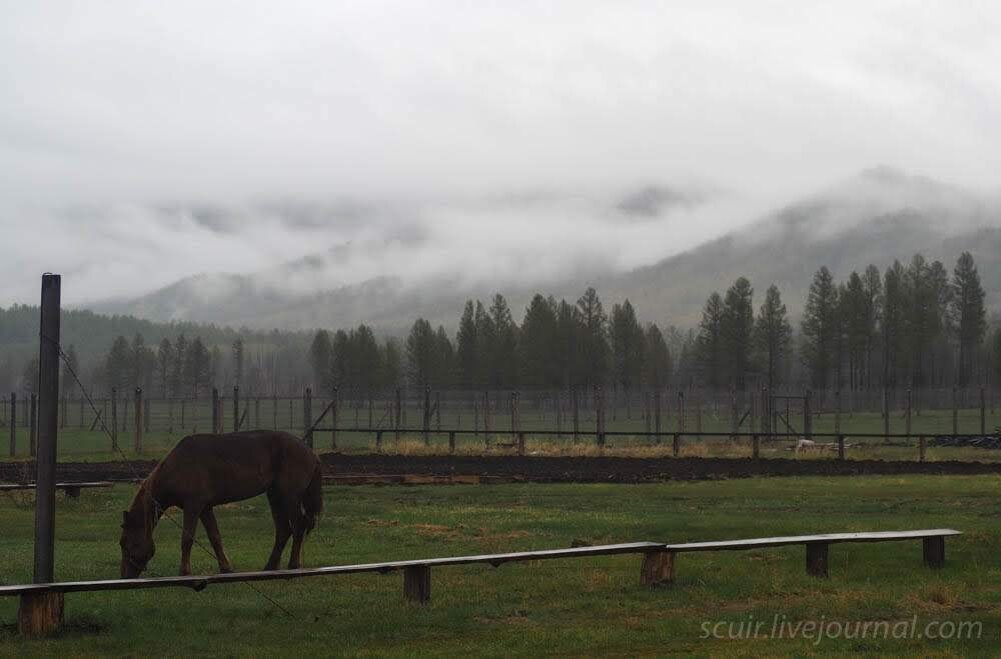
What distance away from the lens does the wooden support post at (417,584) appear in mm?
13256

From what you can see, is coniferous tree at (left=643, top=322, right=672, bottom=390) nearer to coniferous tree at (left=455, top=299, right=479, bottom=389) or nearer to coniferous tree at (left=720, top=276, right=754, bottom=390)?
coniferous tree at (left=720, top=276, right=754, bottom=390)

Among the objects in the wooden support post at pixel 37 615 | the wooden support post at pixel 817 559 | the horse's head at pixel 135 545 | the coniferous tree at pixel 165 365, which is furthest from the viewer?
the coniferous tree at pixel 165 365

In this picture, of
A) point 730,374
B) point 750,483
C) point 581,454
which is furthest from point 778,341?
point 750,483

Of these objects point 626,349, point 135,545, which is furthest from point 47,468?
point 626,349

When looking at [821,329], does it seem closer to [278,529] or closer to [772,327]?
[772,327]

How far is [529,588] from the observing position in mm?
14281

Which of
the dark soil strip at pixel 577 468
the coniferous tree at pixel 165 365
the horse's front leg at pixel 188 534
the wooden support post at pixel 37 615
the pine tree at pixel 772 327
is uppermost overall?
the pine tree at pixel 772 327

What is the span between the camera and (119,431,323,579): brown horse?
15000 millimetres

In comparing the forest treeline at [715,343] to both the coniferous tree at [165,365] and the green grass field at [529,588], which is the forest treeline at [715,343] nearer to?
the coniferous tree at [165,365]

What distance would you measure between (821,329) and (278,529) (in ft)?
328

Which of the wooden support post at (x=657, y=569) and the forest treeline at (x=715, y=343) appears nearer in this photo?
the wooden support post at (x=657, y=569)

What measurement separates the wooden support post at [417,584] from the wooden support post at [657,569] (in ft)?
8.75

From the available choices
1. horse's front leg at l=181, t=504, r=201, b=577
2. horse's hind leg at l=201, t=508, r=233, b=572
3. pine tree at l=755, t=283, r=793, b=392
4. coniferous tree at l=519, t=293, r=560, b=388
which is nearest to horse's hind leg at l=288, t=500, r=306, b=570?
horse's hind leg at l=201, t=508, r=233, b=572

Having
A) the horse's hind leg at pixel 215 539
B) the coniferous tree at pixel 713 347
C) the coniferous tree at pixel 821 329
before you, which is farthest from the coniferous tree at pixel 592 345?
the horse's hind leg at pixel 215 539
